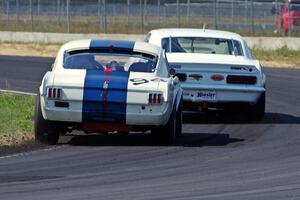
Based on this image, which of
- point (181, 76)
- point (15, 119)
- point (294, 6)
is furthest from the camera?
point (294, 6)

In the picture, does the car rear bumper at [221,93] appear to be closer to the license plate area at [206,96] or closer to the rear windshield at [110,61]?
the license plate area at [206,96]

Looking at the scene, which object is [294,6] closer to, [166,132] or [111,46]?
[111,46]

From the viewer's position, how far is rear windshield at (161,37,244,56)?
725 inches

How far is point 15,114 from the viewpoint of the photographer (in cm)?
1745

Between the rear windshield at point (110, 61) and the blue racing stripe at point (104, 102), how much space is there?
68 centimetres

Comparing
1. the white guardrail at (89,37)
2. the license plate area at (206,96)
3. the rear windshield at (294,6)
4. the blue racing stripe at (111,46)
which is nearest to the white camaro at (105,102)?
the blue racing stripe at (111,46)

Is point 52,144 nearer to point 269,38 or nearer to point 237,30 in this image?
point 269,38

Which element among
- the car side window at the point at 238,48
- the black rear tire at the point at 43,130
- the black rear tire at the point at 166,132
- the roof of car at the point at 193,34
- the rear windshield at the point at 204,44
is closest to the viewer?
the black rear tire at the point at 43,130

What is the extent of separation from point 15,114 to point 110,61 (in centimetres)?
333

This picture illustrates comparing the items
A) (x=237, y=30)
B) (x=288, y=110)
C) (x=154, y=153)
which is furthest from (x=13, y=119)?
(x=237, y=30)

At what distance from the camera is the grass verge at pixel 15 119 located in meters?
14.6

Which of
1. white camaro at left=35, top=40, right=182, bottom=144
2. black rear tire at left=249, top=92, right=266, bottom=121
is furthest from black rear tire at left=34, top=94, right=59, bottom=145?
black rear tire at left=249, top=92, right=266, bottom=121

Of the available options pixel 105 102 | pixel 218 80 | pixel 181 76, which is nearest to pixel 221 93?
pixel 218 80

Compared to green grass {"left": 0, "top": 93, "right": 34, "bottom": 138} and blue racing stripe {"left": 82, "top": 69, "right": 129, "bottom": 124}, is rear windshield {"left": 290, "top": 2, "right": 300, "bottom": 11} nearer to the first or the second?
green grass {"left": 0, "top": 93, "right": 34, "bottom": 138}
